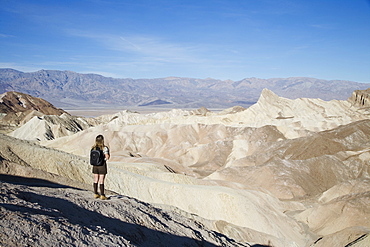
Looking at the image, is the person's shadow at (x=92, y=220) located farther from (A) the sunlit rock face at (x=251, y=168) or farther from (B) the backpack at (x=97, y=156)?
(A) the sunlit rock face at (x=251, y=168)

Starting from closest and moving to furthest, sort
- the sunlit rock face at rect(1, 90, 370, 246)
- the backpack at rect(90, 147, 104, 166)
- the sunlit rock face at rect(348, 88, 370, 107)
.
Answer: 1. the backpack at rect(90, 147, 104, 166)
2. the sunlit rock face at rect(1, 90, 370, 246)
3. the sunlit rock face at rect(348, 88, 370, 107)

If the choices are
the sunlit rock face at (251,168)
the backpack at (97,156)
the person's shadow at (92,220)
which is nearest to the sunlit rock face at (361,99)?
the sunlit rock face at (251,168)

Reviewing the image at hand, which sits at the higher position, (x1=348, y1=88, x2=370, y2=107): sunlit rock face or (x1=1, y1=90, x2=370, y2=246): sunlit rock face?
(x1=348, y1=88, x2=370, y2=107): sunlit rock face

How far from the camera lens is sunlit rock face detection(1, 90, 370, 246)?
2108 cm

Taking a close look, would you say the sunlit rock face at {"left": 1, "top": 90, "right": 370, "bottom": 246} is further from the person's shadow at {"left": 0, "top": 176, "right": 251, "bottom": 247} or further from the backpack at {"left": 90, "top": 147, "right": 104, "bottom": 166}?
the backpack at {"left": 90, "top": 147, "right": 104, "bottom": 166}

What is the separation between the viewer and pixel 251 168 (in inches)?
1505

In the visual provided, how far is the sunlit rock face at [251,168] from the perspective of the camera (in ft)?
69.2

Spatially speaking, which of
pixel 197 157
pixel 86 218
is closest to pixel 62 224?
pixel 86 218

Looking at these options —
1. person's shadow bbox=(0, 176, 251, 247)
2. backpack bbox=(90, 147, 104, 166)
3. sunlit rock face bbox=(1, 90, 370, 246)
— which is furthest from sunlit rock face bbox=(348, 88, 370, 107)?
backpack bbox=(90, 147, 104, 166)

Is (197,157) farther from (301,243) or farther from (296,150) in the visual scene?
(301,243)

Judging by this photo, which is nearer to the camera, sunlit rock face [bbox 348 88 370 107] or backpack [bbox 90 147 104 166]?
backpack [bbox 90 147 104 166]

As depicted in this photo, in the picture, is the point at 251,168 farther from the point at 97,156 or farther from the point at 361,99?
the point at 361,99

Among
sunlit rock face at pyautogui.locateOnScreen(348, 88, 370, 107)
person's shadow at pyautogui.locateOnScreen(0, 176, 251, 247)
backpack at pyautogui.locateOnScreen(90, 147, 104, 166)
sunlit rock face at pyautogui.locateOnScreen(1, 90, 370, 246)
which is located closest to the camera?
person's shadow at pyautogui.locateOnScreen(0, 176, 251, 247)

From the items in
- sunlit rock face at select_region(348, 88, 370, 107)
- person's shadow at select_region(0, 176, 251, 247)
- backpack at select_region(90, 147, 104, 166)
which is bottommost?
person's shadow at select_region(0, 176, 251, 247)
